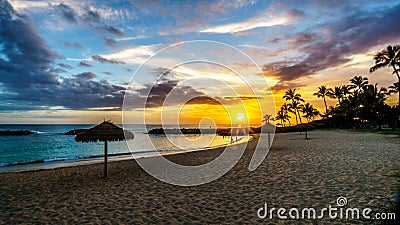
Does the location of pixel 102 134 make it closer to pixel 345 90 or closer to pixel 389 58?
pixel 389 58

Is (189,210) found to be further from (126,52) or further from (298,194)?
(126,52)

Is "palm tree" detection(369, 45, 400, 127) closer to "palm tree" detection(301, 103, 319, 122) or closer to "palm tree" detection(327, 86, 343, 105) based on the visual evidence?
"palm tree" detection(327, 86, 343, 105)

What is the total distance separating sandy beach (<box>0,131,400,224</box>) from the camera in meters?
5.15

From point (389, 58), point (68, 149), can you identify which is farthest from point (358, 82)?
point (68, 149)

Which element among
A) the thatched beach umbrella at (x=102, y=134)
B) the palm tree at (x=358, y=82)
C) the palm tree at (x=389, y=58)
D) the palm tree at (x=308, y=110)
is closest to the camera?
the thatched beach umbrella at (x=102, y=134)

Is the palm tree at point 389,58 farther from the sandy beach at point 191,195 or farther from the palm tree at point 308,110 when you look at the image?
the palm tree at point 308,110

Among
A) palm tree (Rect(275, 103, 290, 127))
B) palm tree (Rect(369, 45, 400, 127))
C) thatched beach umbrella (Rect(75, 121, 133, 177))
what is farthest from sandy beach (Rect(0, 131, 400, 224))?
palm tree (Rect(275, 103, 290, 127))

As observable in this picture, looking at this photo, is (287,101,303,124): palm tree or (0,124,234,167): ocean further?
(287,101,303,124): palm tree

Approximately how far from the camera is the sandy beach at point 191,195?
515cm

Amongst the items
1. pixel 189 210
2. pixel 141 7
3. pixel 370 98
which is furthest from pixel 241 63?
pixel 370 98

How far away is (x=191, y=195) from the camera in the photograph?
6793 mm

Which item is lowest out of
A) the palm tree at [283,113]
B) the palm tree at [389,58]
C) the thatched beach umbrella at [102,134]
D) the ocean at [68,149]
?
the ocean at [68,149]

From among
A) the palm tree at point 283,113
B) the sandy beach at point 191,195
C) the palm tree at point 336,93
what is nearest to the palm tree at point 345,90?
the palm tree at point 336,93

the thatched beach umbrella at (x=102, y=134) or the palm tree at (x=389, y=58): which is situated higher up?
the palm tree at (x=389, y=58)
